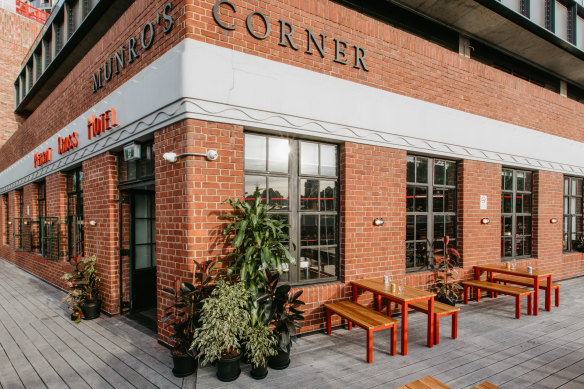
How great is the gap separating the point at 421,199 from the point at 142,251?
5.23 m

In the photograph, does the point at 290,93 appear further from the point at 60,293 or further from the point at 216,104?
the point at 60,293

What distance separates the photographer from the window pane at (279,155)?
422cm

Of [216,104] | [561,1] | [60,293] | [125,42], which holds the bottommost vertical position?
[60,293]

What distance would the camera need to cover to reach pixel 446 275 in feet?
17.9

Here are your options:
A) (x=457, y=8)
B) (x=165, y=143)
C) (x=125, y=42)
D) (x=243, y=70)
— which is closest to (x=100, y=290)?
(x=165, y=143)

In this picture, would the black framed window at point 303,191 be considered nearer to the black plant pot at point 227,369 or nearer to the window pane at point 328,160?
the window pane at point 328,160

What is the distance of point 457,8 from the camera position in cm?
613

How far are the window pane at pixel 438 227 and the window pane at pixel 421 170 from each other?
810 millimetres

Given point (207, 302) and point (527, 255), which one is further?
point (527, 255)

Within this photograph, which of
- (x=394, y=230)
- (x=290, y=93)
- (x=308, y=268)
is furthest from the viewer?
(x=394, y=230)

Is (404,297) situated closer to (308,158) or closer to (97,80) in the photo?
(308,158)

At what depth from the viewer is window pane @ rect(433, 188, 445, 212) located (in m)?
5.79

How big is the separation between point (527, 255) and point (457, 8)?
19.6ft

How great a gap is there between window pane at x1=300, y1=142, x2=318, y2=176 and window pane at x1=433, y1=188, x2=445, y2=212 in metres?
2.77
